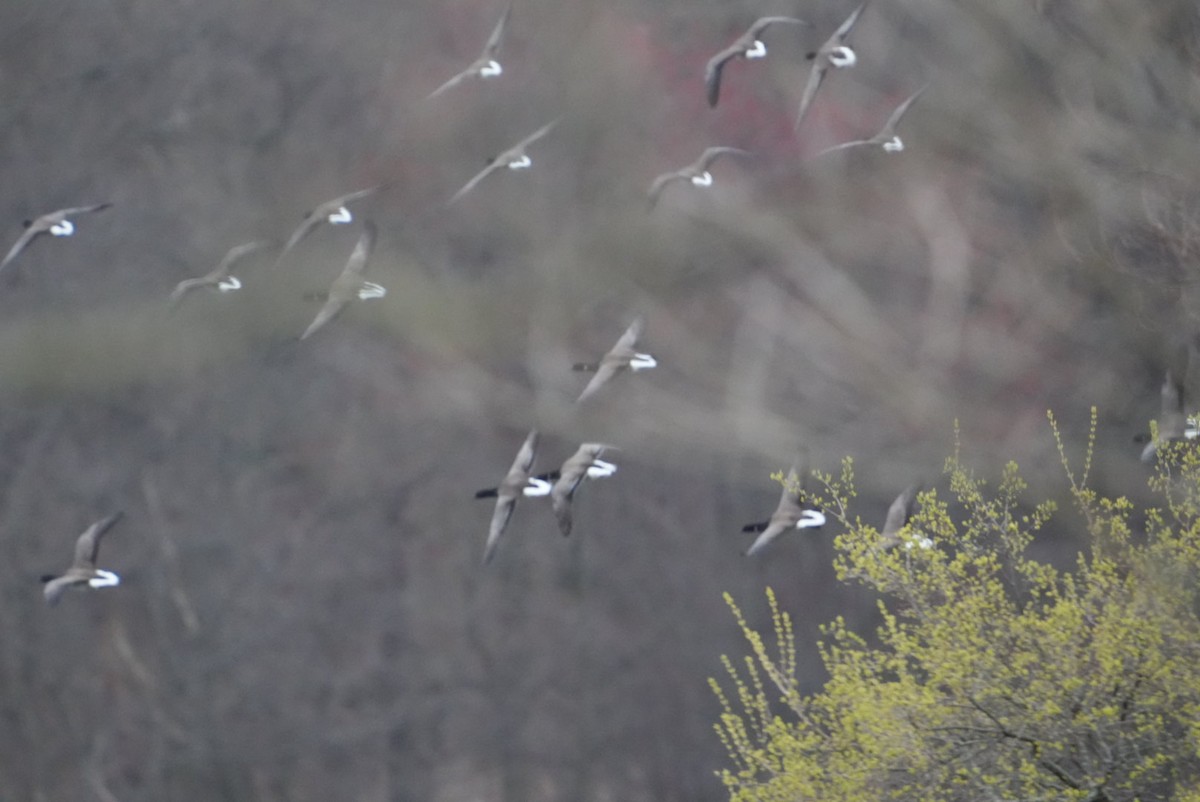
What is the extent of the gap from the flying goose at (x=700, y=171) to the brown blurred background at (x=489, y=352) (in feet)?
1.63

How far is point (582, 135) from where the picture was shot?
2270 centimetres

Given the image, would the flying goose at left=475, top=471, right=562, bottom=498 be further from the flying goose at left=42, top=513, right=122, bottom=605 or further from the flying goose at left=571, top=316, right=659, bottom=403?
the flying goose at left=42, top=513, right=122, bottom=605

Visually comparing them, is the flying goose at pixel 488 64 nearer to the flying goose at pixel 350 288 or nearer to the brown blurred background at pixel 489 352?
the brown blurred background at pixel 489 352

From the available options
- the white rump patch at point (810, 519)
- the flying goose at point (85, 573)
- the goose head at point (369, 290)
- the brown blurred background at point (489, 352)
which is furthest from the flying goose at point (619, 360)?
the flying goose at point (85, 573)

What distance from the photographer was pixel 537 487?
18547mm

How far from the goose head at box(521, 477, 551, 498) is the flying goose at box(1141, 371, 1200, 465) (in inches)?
223

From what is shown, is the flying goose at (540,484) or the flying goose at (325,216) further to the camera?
the flying goose at (325,216)

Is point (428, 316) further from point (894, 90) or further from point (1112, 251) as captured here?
point (1112, 251)

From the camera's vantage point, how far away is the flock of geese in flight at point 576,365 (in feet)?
60.4

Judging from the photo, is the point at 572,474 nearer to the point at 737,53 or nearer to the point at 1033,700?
the point at 737,53

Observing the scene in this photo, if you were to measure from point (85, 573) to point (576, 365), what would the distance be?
5.24 meters

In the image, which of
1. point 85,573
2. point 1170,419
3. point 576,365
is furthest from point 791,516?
point 85,573

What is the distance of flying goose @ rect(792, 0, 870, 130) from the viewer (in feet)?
64.0

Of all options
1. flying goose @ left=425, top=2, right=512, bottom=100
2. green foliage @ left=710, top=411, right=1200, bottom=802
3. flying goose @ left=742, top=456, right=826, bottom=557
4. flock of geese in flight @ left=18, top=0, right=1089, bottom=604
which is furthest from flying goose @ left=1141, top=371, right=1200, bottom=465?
flying goose @ left=425, top=2, right=512, bottom=100
